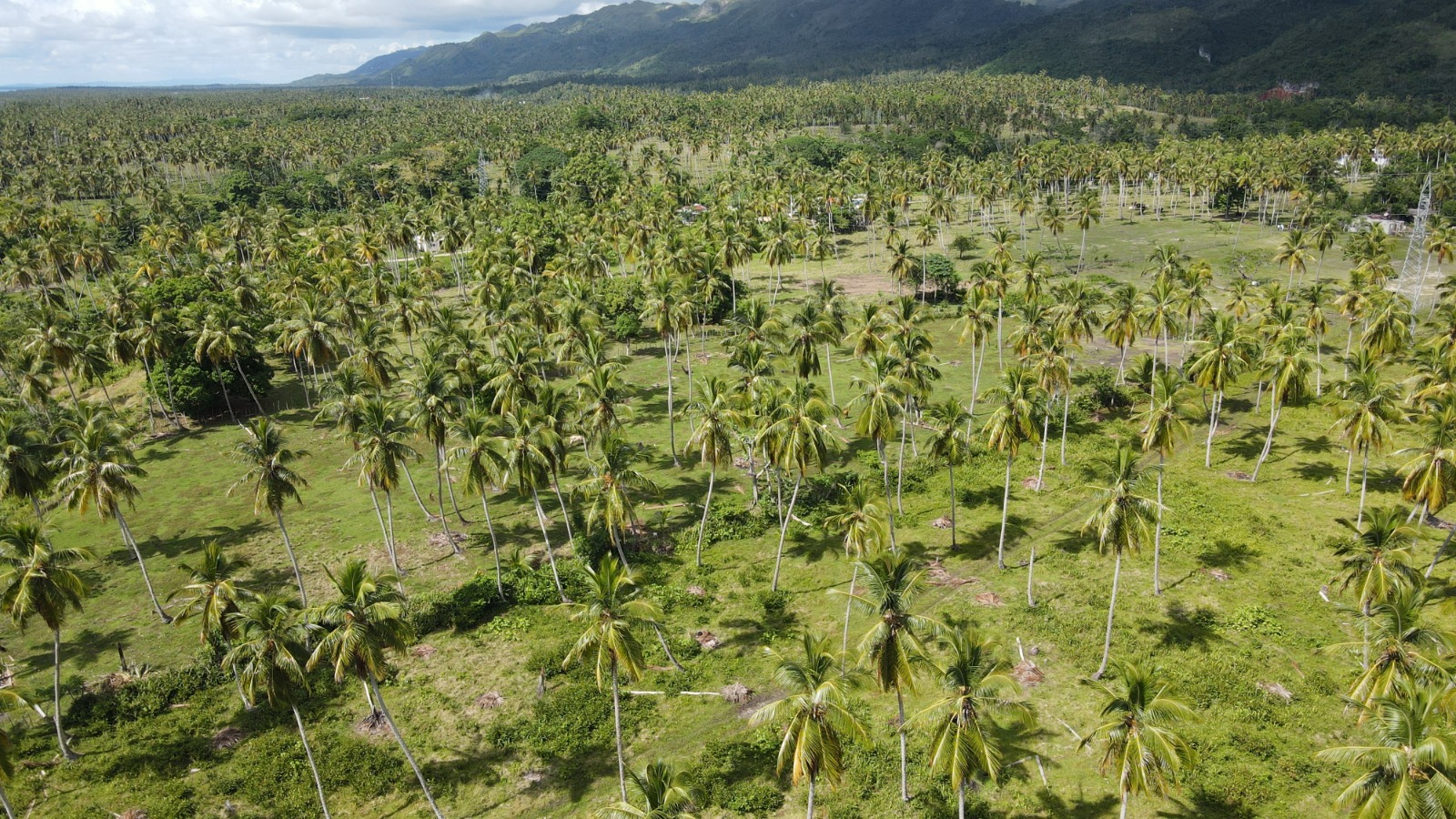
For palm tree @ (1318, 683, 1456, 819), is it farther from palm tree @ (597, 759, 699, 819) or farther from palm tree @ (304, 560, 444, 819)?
palm tree @ (304, 560, 444, 819)

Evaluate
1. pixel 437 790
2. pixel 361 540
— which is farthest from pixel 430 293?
pixel 437 790

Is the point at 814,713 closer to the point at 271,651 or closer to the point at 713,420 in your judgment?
the point at 271,651

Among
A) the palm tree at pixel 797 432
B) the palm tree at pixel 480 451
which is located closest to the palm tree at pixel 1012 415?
the palm tree at pixel 797 432

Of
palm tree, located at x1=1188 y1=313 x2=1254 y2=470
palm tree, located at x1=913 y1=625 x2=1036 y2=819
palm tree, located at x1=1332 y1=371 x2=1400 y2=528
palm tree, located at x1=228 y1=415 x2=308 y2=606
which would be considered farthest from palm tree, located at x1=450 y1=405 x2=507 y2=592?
palm tree, located at x1=1332 y1=371 x2=1400 y2=528

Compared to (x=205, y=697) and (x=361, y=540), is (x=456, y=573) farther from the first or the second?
(x=205, y=697)

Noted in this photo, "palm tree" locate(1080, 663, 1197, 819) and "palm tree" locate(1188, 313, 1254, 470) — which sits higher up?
"palm tree" locate(1188, 313, 1254, 470)
